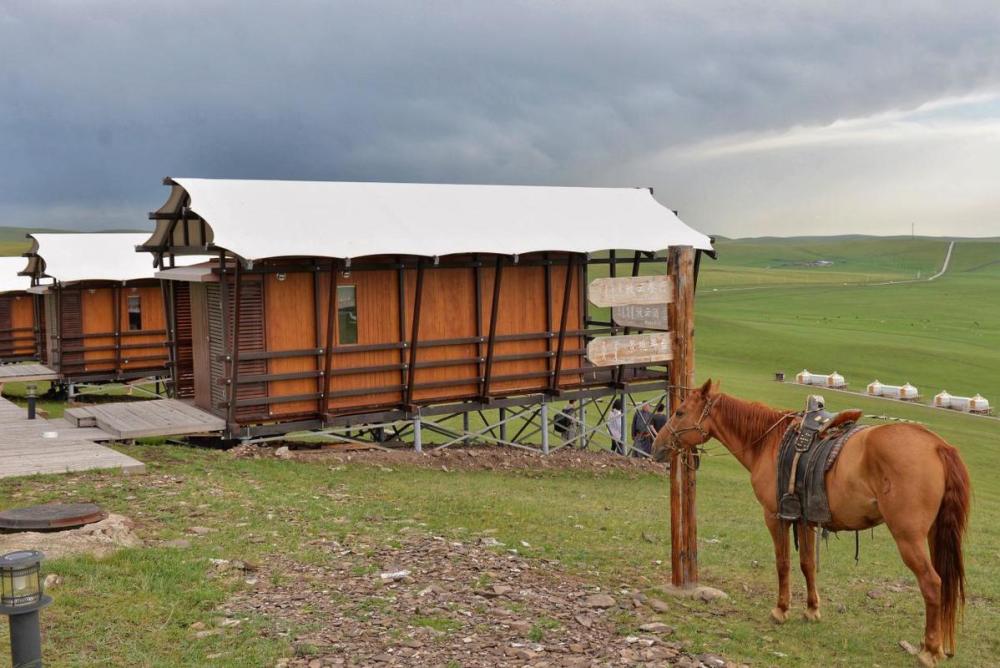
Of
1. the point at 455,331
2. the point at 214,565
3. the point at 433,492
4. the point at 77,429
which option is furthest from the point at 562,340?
the point at 214,565

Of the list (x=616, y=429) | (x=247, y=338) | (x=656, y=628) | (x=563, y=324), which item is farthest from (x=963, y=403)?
(x=656, y=628)

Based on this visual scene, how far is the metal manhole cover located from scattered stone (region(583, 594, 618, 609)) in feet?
18.7

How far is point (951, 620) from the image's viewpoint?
8203mm

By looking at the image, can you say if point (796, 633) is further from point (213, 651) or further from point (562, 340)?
point (562, 340)

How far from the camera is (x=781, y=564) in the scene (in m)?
9.03

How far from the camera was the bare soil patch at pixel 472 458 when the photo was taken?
17.9 meters

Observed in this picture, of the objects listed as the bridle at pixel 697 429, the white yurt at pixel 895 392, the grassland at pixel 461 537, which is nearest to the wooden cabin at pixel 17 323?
the grassland at pixel 461 537

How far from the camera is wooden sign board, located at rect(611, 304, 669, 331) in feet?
33.8

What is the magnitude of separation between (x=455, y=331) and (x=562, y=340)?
2845mm

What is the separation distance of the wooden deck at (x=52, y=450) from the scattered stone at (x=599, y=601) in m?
8.44

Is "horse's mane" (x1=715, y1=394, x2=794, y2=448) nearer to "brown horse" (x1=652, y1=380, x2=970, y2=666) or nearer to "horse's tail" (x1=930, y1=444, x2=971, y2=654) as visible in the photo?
"brown horse" (x1=652, y1=380, x2=970, y2=666)

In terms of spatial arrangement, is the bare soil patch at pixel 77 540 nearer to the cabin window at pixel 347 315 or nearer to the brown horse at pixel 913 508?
the brown horse at pixel 913 508

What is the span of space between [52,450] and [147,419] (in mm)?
2996

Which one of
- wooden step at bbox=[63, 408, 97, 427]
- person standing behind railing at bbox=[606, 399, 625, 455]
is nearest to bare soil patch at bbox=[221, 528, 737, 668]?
wooden step at bbox=[63, 408, 97, 427]
